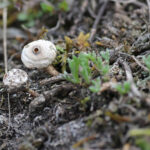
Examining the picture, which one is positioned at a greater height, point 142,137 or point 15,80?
point 15,80

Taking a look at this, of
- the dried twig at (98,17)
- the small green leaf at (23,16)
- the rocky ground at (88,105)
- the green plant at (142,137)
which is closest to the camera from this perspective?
the green plant at (142,137)

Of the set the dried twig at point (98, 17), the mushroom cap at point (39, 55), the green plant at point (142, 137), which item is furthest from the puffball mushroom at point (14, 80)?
the dried twig at point (98, 17)

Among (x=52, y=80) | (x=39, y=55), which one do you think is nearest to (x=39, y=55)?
(x=39, y=55)

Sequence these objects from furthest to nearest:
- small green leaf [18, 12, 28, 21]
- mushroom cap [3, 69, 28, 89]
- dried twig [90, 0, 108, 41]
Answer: small green leaf [18, 12, 28, 21]
dried twig [90, 0, 108, 41]
mushroom cap [3, 69, 28, 89]

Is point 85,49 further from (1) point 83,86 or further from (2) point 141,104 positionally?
(2) point 141,104

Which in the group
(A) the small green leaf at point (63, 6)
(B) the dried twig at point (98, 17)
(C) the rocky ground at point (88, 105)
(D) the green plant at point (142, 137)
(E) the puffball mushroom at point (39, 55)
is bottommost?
(D) the green plant at point (142, 137)

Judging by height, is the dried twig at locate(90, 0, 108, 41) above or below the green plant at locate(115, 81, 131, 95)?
above

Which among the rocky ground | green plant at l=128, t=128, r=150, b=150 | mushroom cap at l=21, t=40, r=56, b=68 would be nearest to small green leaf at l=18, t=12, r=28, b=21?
the rocky ground

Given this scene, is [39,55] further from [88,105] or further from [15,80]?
[88,105]

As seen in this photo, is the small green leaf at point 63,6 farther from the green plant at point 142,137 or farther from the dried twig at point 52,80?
the green plant at point 142,137

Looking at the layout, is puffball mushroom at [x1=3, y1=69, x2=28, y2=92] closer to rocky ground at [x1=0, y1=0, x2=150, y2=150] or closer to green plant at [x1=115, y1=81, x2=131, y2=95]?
rocky ground at [x1=0, y1=0, x2=150, y2=150]
